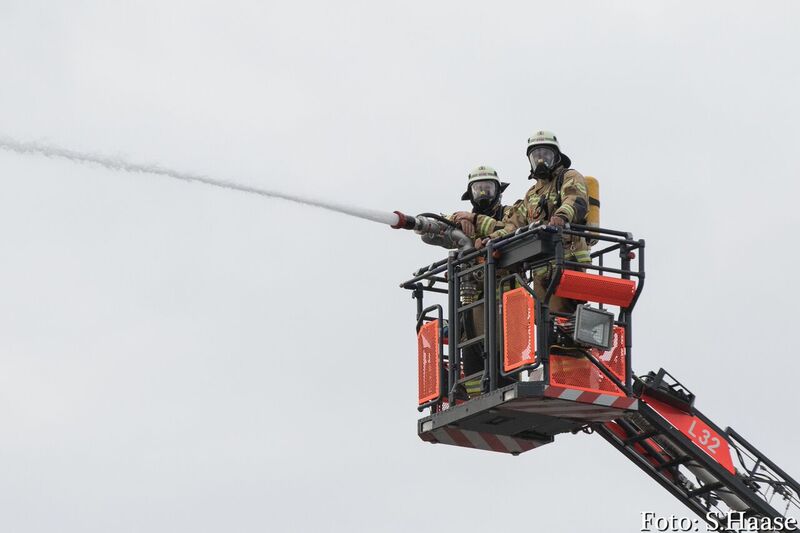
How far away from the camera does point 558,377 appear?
59.8 ft

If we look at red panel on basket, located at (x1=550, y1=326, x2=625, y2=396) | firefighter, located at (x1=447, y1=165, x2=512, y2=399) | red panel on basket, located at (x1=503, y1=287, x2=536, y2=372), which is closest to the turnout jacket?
firefighter, located at (x1=447, y1=165, x2=512, y2=399)

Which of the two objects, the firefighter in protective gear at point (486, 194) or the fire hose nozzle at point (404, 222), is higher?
the firefighter in protective gear at point (486, 194)

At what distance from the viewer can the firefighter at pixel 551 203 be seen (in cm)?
1855

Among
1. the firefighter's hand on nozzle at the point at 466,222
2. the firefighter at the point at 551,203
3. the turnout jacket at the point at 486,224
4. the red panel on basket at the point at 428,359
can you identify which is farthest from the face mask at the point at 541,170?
the red panel on basket at the point at 428,359

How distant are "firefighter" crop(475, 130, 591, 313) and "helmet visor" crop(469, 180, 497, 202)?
1.65 feet

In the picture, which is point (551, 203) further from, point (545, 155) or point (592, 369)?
point (592, 369)

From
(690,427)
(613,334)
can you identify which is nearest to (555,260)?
(613,334)

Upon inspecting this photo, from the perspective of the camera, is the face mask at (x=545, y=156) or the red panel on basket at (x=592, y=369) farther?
the face mask at (x=545, y=156)

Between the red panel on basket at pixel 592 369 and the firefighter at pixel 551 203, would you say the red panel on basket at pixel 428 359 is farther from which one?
the red panel on basket at pixel 592 369

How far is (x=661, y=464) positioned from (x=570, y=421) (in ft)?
3.78

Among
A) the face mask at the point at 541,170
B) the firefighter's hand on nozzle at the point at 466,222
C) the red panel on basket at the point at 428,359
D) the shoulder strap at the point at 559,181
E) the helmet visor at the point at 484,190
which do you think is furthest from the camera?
the helmet visor at the point at 484,190

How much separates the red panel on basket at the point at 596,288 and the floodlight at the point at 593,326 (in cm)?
22

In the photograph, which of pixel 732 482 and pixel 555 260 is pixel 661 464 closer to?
pixel 732 482

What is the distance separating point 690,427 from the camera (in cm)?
1889
